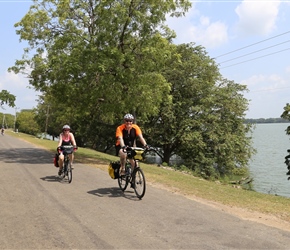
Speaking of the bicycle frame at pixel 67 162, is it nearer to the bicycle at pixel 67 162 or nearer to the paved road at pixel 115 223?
the bicycle at pixel 67 162

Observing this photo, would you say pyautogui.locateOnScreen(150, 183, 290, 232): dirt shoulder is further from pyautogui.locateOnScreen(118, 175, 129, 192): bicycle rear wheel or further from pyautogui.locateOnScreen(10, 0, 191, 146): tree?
pyautogui.locateOnScreen(10, 0, 191, 146): tree

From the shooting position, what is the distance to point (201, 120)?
28031 millimetres

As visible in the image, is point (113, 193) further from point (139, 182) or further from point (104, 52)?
point (104, 52)

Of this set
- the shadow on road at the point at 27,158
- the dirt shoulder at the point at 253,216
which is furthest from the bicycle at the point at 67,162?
the shadow on road at the point at 27,158

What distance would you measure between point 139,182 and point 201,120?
20761 millimetres

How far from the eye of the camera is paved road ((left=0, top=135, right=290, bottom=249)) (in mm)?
4934

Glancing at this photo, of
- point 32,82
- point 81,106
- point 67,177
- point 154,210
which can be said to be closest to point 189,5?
point 81,106

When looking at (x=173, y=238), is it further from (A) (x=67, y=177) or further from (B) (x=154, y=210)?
(A) (x=67, y=177)

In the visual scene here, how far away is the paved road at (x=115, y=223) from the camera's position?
493 cm

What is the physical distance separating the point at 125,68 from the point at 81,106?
4.01 meters

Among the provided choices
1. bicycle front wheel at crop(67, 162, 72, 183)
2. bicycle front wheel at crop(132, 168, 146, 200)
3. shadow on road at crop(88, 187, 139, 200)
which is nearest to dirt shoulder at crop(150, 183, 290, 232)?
bicycle front wheel at crop(132, 168, 146, 200)

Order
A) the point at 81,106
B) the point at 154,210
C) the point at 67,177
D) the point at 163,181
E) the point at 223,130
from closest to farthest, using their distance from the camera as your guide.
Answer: the point at 154,210 < the point at 67,177 < the point at 163,181 < the point at 81,106 < the point at 223,130

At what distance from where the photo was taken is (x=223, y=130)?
28094 mm

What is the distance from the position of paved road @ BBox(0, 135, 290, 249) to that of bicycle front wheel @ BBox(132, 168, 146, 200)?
18 cm
